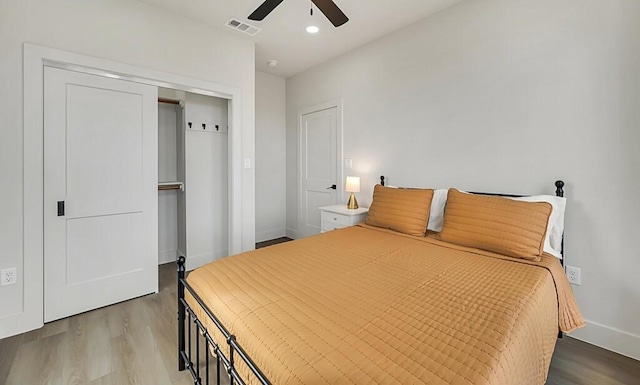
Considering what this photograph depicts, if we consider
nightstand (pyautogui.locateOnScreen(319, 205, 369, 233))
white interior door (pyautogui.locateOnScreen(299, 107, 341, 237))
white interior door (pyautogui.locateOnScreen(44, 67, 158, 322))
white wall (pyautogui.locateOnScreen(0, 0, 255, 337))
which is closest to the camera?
white wall (pyautogui.locateOnScreen(0, 0, 255, 337))

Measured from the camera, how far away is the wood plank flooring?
1683mm

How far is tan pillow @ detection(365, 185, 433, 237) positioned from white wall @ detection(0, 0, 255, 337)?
1.66 metres

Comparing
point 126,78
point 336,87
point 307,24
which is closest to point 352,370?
point 126,78

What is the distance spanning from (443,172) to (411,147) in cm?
44

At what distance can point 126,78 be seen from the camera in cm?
257

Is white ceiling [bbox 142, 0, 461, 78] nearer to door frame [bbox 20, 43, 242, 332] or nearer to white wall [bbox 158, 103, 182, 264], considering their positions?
door frame [bbox 20, 43, 242, 332]

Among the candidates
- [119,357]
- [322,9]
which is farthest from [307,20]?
[119,357]

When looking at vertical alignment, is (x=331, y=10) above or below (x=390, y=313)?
above

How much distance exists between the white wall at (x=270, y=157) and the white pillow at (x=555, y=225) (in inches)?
137

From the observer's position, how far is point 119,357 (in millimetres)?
1869

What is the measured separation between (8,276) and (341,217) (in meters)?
2.73

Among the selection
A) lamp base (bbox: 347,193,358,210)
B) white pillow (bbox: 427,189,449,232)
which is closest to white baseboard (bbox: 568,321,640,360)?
white pillow (bbox: 427,189,449,232)

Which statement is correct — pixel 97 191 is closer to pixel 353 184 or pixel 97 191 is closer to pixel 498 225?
pixel 353 184

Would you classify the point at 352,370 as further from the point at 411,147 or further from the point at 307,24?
the point at 307,24
